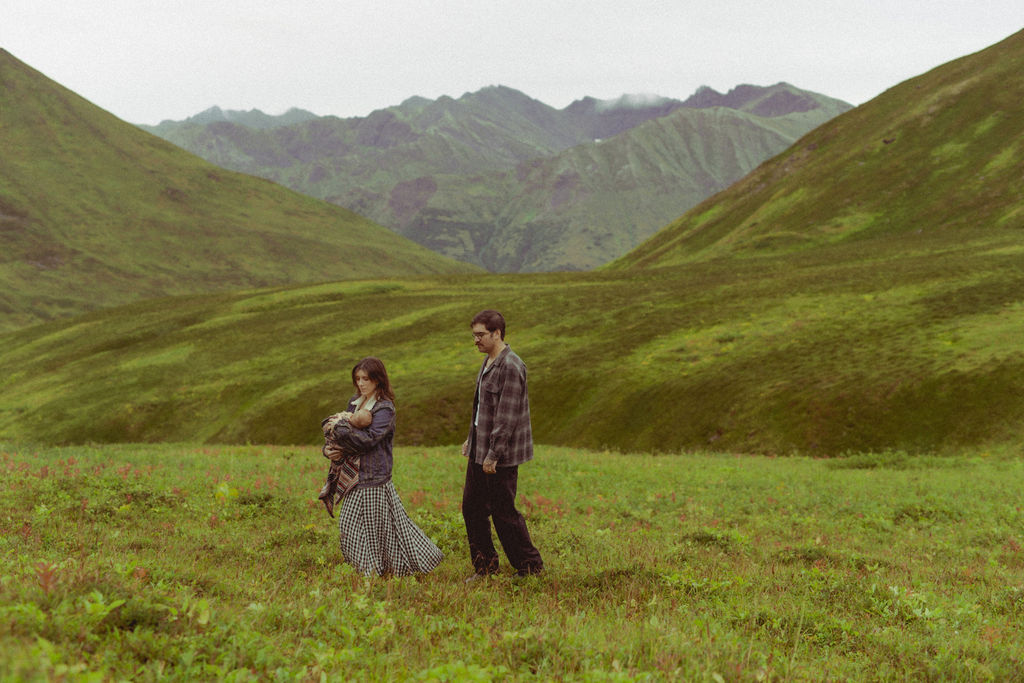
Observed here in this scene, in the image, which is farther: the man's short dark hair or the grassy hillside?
the grassy hillside

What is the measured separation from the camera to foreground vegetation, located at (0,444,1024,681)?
5688mm

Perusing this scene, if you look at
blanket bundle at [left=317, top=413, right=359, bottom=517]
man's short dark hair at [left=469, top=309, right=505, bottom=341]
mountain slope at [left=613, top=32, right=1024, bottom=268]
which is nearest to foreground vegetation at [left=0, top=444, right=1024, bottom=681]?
blanket bundle at [left=317, top=413, right=359, bottom=517]

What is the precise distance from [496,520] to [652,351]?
39568 mm

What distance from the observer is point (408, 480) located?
2153 centimetres

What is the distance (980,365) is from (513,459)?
107 ft

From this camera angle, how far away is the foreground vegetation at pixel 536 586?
224 inches

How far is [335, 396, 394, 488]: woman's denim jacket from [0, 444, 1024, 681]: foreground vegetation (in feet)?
5.27

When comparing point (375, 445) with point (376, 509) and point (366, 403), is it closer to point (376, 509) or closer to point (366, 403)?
point (366, 403)

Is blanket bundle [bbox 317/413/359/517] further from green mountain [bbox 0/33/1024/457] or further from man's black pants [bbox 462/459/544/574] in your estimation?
green mountain [bbox 0/33/1024/457]

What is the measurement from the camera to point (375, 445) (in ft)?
36.0

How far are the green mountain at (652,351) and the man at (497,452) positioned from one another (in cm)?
2544

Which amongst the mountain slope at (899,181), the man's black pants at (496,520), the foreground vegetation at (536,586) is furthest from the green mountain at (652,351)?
the man's black pants at (496,520)

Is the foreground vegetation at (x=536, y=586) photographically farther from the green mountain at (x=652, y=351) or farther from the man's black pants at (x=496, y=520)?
the green mountain at (x=652, y=351)

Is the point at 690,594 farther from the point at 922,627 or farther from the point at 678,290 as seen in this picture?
the point at 678,290
